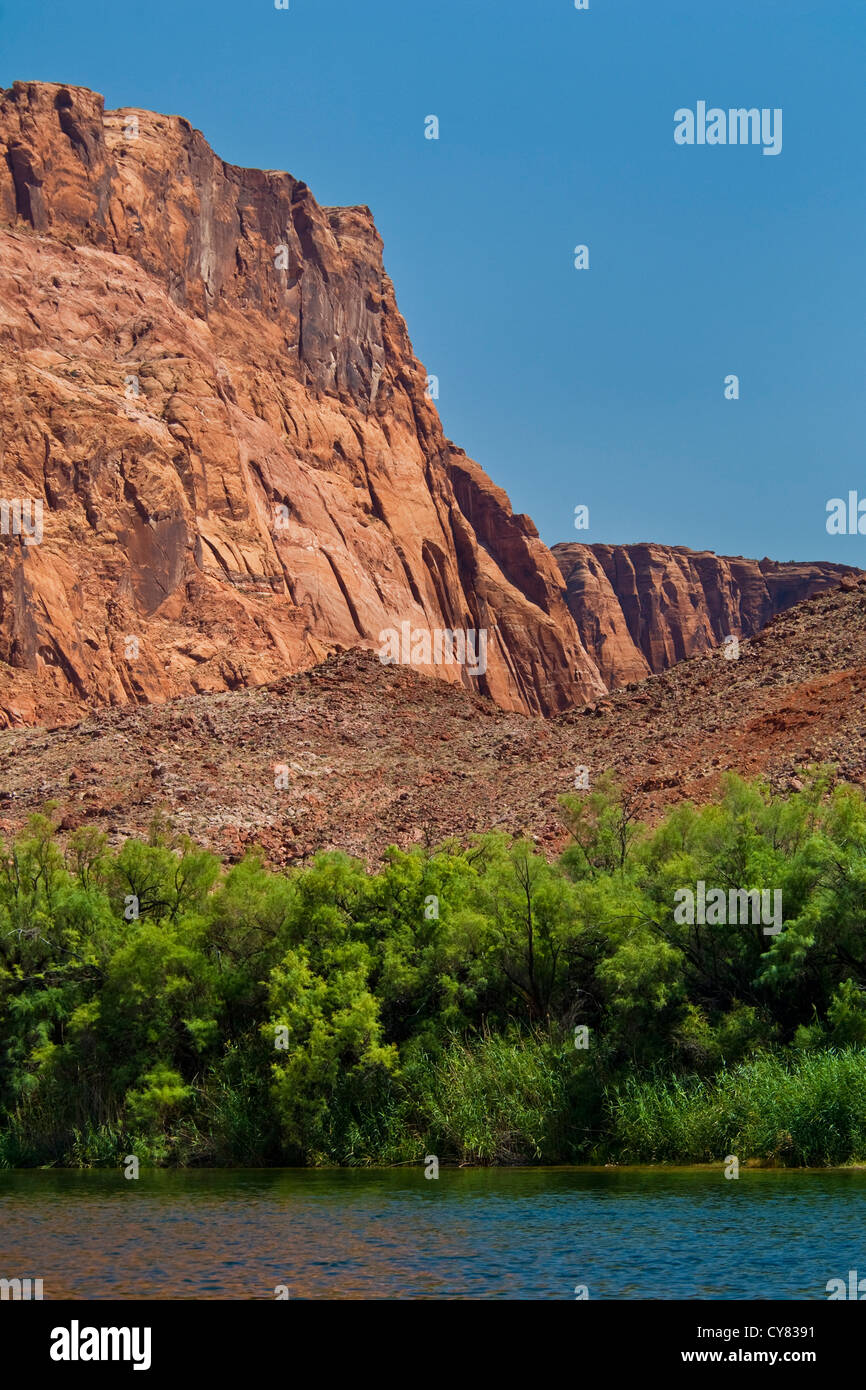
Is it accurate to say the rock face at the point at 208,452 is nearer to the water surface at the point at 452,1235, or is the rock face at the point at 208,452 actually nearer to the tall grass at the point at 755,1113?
the water surface at the point at 452,1235

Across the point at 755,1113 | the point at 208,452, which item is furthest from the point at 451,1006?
the point at 208,452

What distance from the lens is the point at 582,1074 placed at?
27172 mm

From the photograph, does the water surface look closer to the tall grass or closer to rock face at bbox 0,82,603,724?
the tall grass

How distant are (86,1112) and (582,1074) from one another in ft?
35.8

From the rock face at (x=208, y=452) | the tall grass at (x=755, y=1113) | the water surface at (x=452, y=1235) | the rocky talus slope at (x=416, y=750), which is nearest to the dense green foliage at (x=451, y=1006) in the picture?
the tall grass at (x=755, y=1113)

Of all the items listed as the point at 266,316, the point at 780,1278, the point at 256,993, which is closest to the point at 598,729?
the point at 256,993

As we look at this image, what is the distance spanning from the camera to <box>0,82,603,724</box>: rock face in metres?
80.9

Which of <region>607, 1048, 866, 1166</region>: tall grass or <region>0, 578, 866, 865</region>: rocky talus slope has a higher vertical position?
<region>0, 578, 866, 865</region>: rocky talus slope

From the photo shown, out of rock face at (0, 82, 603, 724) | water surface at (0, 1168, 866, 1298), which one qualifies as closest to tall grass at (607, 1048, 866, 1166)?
water surface at (0, 1168, 866, 1298)

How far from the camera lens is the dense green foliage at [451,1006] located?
84.9ft

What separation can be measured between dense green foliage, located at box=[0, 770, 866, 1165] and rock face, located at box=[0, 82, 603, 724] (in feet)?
138

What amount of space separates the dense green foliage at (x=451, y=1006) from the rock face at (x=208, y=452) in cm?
4202

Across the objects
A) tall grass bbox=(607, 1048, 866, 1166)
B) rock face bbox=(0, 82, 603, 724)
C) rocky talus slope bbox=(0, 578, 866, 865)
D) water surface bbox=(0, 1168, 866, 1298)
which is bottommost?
water surface bbox=(0, 1168, 866, 1298)

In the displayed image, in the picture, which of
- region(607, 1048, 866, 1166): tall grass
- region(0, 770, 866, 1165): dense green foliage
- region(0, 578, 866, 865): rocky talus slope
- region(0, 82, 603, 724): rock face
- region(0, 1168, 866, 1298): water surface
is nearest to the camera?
region(0, 1168, 866, 1298): water surface
